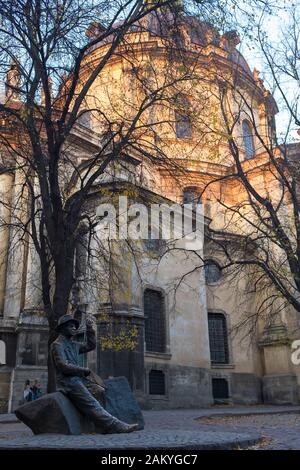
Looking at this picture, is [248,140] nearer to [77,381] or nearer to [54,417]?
[77,381]

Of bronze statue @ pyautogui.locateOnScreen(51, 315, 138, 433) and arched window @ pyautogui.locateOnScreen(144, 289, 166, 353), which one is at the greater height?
arched window @ pyautogui.locateOnScreen(144, 289, 166, 353)

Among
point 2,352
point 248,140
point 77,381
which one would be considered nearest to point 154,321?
point 2,352

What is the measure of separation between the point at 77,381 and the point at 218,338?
62.8 feet

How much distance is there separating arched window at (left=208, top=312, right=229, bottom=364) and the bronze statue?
58.0 feet

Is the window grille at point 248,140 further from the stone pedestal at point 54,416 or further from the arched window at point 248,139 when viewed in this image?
the stone pedestal at point 54,416

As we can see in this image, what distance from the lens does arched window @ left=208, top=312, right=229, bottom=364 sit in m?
25.7

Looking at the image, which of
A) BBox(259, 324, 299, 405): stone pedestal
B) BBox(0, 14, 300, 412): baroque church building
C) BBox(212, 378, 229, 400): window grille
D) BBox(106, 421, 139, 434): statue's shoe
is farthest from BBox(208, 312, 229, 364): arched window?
BBox(106, 421, 139, 434): statue's shoe

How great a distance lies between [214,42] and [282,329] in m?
16.7

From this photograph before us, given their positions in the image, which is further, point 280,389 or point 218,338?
point 218,338

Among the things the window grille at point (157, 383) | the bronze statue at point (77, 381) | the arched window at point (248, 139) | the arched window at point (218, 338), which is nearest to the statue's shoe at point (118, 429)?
the bronze statue at point (77, 381)

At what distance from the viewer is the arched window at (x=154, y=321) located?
2205 cm

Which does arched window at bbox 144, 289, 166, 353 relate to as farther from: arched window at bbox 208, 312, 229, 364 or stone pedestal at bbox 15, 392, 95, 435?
stone pedestal at bbox 15, 392, 95, 435

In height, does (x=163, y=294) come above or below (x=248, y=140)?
below

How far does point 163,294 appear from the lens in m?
23.1
